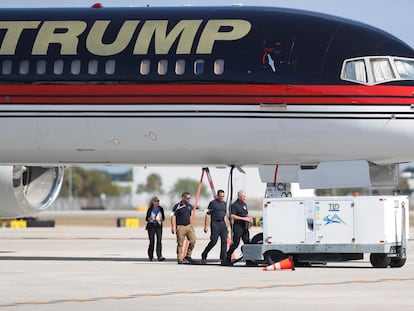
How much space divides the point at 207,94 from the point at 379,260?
19.9 ft

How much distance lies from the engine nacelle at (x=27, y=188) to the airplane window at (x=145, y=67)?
6529mm

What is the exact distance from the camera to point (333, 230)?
29.6 m

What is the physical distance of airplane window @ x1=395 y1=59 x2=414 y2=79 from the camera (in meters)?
29.8

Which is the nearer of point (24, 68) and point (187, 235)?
point (24, 68)

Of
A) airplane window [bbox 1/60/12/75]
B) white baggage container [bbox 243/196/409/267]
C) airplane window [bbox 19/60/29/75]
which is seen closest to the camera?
white baggage container [bbox 243/196/409/267]

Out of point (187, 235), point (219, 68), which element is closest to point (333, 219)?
point (187, 235)

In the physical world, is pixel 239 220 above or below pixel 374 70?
below

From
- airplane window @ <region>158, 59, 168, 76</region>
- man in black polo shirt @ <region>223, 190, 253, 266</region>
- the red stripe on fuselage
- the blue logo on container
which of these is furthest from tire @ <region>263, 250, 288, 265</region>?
airplane window @ <region>158, 59, 168, 76</region>

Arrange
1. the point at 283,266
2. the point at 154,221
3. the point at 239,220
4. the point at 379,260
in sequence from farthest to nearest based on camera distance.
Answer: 1. the point at 154,221
2. the point at 239,220
3. the point at 379,260
4. the point at 283,266

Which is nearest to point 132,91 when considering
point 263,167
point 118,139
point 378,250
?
point 118,139

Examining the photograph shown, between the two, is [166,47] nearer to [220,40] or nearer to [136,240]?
[220,40]

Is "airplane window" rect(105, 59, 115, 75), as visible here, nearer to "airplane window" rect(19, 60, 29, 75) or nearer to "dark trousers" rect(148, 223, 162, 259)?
"airplane window" rect(19, 60, 29, 75)

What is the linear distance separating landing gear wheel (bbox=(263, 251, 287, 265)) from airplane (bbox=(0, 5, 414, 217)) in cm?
200

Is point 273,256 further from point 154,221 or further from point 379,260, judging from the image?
point 154,221
